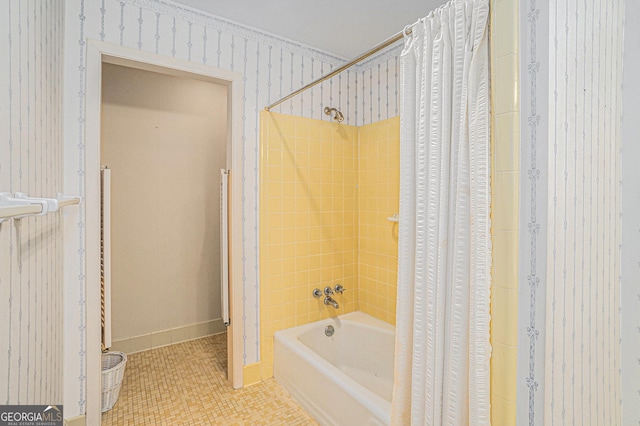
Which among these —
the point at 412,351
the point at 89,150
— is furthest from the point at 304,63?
the point at 412,351

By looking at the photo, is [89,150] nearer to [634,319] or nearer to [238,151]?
[238,151]

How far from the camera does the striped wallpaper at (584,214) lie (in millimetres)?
943

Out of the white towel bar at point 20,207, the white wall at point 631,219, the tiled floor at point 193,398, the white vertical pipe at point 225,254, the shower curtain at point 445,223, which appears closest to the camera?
the white towel bar at point 20,207

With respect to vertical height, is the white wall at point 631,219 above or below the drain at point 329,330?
above

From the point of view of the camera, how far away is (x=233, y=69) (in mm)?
2127

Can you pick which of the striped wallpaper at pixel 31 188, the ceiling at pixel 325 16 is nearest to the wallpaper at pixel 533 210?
the ceiling at pixel 325 16

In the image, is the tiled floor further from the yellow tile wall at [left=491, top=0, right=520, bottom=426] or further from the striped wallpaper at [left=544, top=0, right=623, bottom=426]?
the striped wallpaper at [left=544, top=0, right=623, bottom=426]

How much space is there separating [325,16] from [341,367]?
2.51 m

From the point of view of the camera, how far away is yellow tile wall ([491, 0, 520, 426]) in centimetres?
94

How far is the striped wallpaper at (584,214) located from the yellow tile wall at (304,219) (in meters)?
1.70

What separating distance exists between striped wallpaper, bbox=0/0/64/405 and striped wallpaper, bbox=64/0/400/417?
85 millimetres

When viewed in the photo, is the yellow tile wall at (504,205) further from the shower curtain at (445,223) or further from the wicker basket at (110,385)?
the wicker basket at (110,385)

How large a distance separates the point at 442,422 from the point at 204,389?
66.8 inches

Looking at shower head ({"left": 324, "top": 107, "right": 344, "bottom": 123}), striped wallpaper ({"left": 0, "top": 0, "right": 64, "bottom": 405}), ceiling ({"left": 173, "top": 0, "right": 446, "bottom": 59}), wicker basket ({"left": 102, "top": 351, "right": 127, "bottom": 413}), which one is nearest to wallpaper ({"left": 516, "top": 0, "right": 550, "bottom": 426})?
ceiling ({"left": 173, "top": 0, "right": 446, "bottom": 59})
